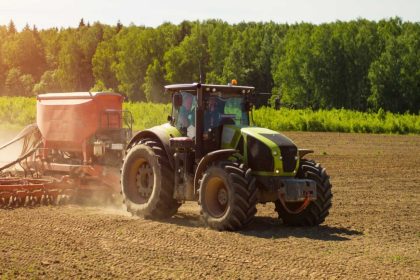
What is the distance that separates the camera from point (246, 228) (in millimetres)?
12188

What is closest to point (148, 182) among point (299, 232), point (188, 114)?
point (188, 114)

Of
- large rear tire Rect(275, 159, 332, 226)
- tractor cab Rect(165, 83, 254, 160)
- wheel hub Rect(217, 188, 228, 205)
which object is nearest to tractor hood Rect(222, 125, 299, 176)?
large rear tire Rect(275, 159, 332, 226)

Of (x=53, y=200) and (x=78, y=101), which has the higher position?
(x=78, y=101)

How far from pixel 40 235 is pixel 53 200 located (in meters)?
3.75

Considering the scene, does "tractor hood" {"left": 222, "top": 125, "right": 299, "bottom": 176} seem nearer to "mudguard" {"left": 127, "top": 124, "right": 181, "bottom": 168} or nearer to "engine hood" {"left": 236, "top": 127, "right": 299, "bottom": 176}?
"engine hood" {"left": 236, "top": 127, "right": 299, "bottom": 176}

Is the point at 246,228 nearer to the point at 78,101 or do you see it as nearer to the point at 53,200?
the point at 53,200

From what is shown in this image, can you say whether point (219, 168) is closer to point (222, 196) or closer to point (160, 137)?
point (222, 196)

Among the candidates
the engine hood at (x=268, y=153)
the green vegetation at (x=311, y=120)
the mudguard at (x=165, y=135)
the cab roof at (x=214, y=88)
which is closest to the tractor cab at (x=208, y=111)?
the cab roof at (x=214, y=88)

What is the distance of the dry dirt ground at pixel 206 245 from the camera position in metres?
9.27

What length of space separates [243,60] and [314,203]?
255ft

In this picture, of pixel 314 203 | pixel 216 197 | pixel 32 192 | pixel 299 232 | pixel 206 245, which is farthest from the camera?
pixel 32 192

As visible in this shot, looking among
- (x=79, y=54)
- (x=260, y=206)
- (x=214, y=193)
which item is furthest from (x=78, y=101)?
(x=79, y=54)

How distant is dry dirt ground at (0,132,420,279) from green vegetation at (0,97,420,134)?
27.4 meters

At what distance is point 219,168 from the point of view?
1203 centimetres
